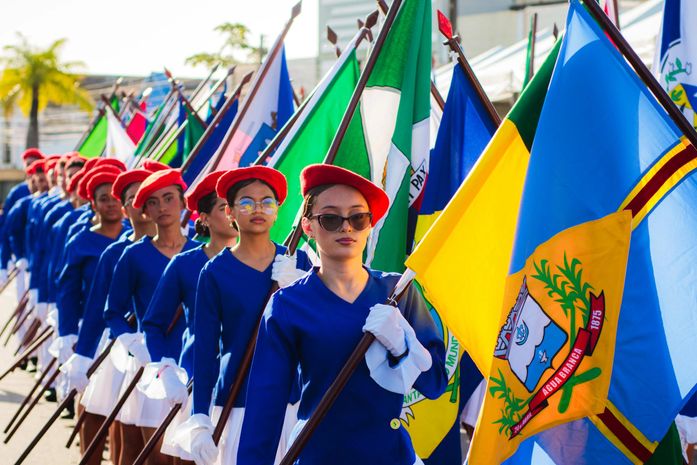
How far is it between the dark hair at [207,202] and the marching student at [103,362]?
954 mm

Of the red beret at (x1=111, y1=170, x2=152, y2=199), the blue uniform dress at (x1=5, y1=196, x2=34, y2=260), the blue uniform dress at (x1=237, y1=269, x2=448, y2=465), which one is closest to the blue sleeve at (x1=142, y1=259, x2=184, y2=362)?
the red beret at (x1=111, y1=170, x2=152, y2=199)

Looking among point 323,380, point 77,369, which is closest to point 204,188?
point 77,369

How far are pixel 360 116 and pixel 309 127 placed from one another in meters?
0.78

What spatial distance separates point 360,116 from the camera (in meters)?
6.19

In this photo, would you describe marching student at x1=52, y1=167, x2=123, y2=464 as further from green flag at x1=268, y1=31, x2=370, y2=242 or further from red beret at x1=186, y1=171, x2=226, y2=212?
red beret at x1=186, y1=171, x2=226, y2=212

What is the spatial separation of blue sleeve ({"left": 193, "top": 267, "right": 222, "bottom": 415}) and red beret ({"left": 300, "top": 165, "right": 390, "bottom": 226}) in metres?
1.35

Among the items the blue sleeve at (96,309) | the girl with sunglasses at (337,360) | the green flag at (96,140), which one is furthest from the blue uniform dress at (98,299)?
the green flag at (96,140)

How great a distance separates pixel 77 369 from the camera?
7.41 m

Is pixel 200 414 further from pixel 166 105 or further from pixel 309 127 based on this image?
pixel 166 105

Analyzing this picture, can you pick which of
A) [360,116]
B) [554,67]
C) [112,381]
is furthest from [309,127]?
[554,67]

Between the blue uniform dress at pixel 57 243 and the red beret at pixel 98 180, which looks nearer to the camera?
the red beret at pixel 98 180

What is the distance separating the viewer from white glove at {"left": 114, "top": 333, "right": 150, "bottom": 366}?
22.0 feet

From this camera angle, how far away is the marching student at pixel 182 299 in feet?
19.6

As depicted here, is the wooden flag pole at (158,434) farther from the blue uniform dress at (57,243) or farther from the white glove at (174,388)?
the blue uniform dress at (57,243)
